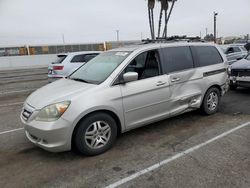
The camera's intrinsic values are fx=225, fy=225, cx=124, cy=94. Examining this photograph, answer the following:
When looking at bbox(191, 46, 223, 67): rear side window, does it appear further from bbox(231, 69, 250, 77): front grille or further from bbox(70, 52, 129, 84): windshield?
bbox(231, 69, 250, 77): front grille

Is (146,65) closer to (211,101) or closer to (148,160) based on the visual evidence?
(148,160)

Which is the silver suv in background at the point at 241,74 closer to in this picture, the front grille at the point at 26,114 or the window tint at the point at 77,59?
the window tint at the point at 77,59

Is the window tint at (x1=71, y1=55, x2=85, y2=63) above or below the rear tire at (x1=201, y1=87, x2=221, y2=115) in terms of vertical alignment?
above

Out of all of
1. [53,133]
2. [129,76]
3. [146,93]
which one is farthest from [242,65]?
[53,133]

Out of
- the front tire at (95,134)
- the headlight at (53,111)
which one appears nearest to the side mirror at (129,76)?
the front tire at (95,134)

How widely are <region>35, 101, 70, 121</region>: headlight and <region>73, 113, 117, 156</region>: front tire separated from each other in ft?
1.13

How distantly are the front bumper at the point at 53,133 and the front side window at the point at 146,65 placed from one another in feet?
4.75

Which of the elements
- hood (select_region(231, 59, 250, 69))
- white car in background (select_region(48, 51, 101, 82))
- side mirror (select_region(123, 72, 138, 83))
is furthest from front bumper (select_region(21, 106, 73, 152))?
hood (select_region(231, 59, 250, 69))

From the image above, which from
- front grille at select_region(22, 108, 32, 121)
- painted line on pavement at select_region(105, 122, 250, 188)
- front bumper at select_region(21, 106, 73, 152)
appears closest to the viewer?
painted line on pavement at select_region(105, 122, 250, 188)

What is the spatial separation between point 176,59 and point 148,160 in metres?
2.25

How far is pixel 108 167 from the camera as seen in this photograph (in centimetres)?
327

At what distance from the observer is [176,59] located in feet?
15.3

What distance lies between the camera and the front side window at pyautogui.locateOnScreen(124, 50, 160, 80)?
4098mm

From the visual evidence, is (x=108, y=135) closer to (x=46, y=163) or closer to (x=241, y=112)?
(x=46, y=163)
